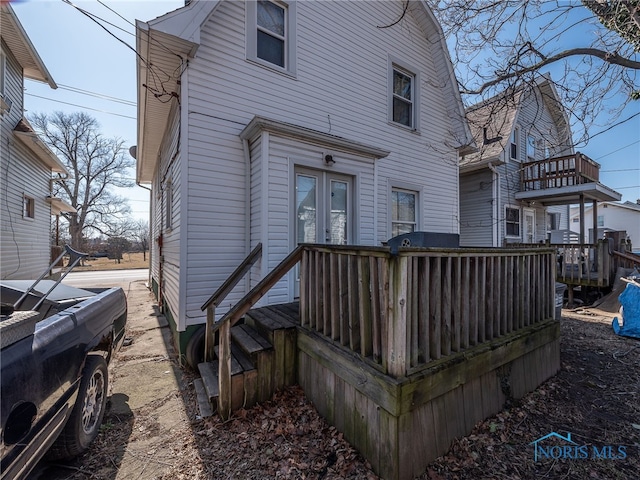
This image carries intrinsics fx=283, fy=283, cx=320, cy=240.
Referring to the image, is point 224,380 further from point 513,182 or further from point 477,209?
point 513,182

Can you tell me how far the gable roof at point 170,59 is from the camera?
12.8ft

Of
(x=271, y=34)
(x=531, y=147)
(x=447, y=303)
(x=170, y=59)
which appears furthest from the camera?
(x=531, y=147)

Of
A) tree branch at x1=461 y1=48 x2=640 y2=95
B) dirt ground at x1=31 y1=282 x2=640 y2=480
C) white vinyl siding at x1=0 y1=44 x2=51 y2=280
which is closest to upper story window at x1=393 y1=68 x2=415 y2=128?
tree branch at x1=461 y1=48 x2=640 y2=95

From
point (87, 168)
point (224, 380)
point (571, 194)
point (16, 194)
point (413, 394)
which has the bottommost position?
point (224, 380)

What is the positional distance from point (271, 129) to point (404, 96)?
4.44 meters

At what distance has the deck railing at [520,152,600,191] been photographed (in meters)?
9.67

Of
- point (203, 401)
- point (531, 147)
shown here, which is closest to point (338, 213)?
point (203, 401)

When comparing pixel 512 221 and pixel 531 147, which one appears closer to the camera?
pixel 512 221

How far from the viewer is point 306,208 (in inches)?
183

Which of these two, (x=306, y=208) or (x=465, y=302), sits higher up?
(x=306, y=208)

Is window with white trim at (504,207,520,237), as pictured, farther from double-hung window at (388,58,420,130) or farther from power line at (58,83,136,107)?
power line at (58,83,136,107)

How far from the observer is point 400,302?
2.02 meters

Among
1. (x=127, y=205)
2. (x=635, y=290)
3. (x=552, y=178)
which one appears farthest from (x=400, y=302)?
(x=127, y=205)

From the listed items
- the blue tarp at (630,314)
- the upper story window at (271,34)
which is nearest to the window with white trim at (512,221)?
the blue tarp at (630,314)
